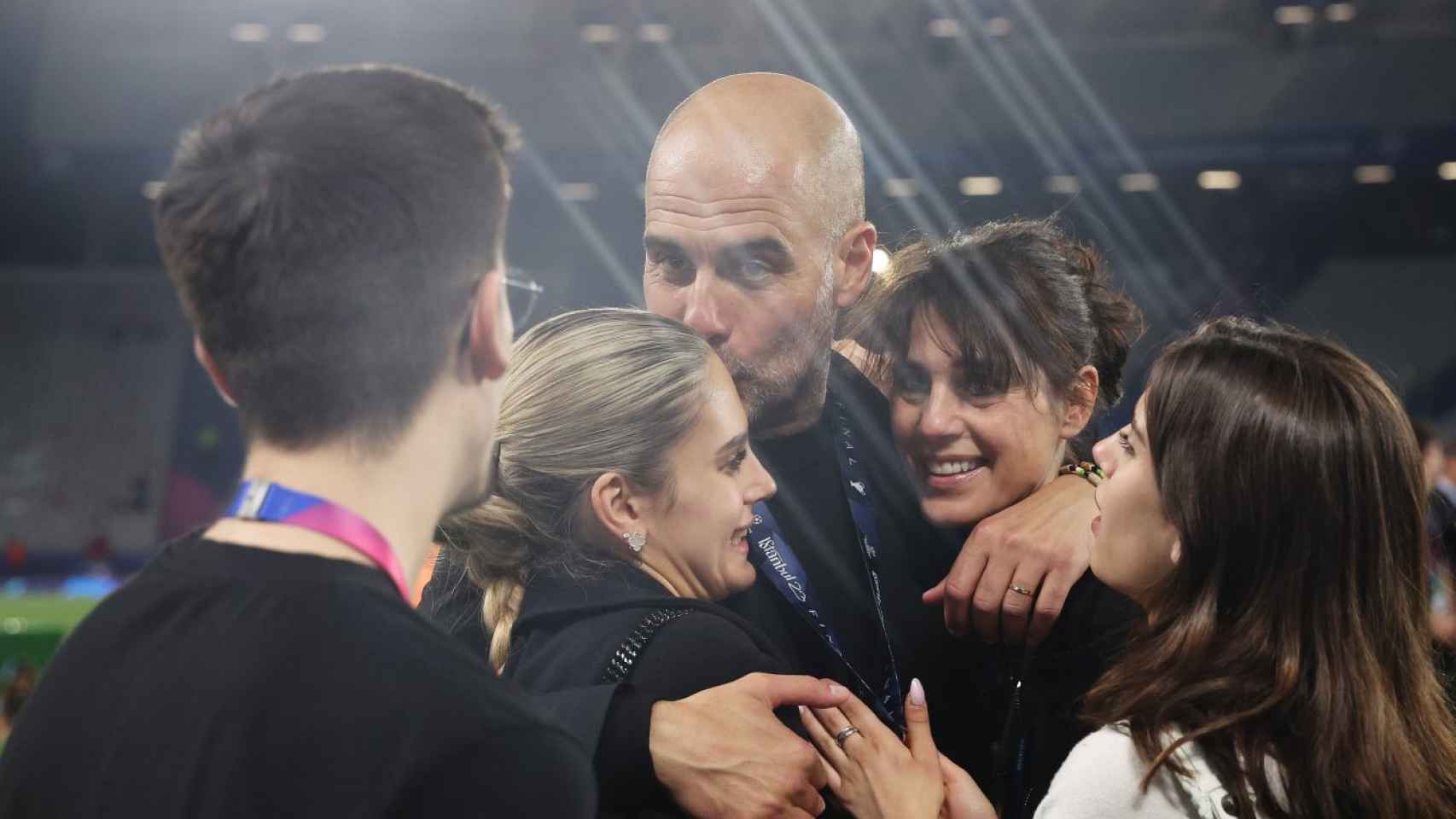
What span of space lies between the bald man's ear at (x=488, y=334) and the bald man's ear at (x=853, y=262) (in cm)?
98

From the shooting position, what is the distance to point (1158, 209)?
37.9ft

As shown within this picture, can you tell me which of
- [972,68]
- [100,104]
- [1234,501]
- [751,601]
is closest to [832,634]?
[751,601]

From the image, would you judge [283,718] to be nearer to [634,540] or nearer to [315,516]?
[315,516]

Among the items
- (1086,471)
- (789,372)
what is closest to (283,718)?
(789,372)

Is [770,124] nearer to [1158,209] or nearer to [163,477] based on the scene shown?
[1158,209]

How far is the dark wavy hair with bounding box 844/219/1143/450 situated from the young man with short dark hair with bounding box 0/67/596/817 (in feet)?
3.05

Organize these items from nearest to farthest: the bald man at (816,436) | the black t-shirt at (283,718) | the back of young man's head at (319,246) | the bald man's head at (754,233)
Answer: the black t-shirt at (283,718) → the back of young man's head at (319,246) → the bald man at (816,436) → the bald man's head at (754,233)

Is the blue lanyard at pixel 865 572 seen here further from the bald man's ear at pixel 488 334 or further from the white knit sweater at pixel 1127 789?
the bald man's ear at pixel 488 334

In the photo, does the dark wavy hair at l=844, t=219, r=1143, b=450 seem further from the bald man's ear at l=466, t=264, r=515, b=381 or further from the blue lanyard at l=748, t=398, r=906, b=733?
the bald man's ear at l=466, t=264, r=515, b=381

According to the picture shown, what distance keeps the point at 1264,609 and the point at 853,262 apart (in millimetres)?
800

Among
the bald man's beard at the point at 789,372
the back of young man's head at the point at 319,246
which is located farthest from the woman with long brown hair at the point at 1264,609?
the back of young man's head at the point at 319,246

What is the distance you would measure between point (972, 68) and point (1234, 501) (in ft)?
27.2

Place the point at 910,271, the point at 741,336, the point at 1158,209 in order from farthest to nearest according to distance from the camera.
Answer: the point at 1158,209 < the point at 910,271 < the point at 741,336

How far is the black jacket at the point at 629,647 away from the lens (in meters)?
1.32
